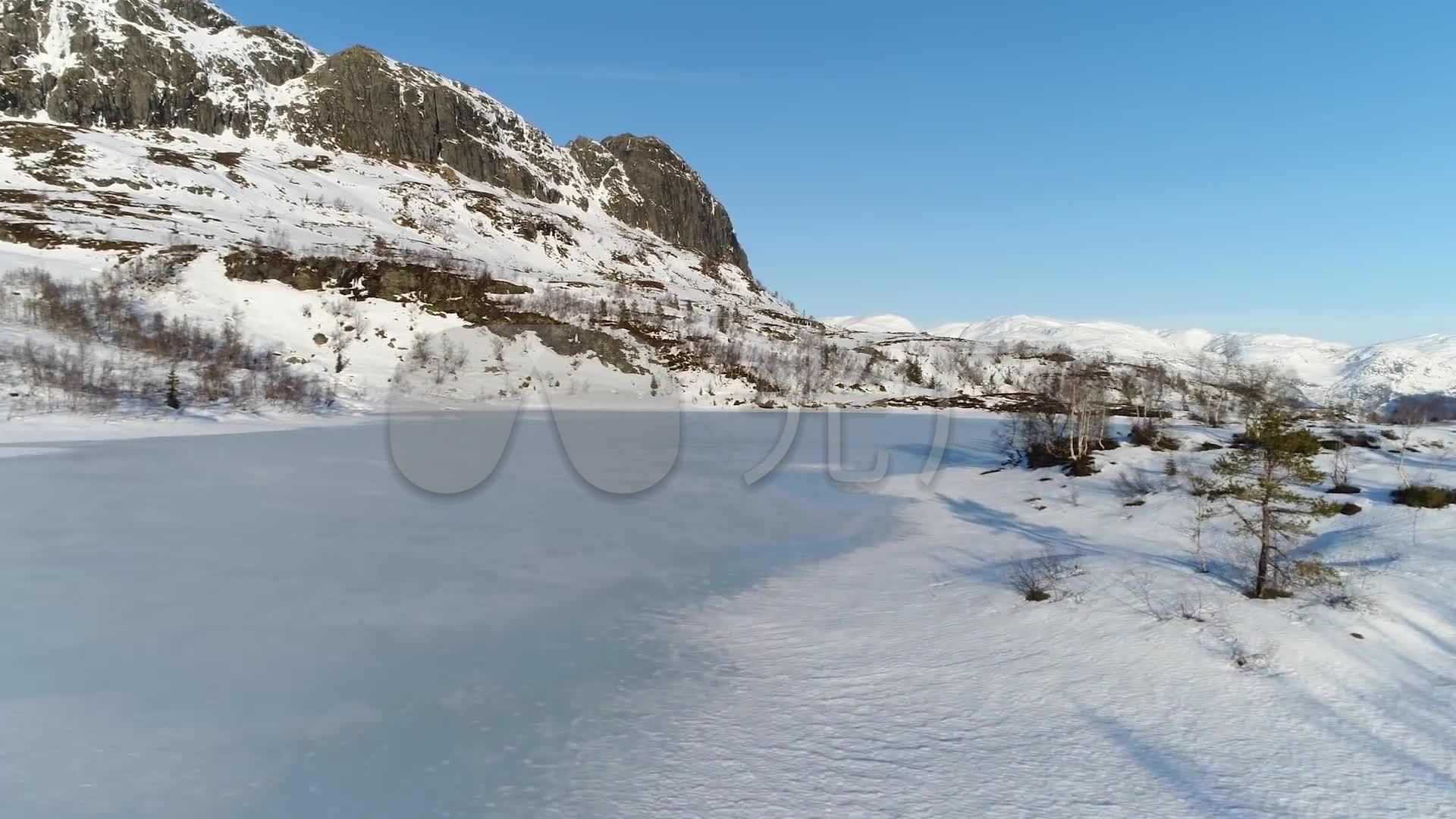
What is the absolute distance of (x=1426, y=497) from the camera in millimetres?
12586

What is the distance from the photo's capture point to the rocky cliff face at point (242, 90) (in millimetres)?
131000

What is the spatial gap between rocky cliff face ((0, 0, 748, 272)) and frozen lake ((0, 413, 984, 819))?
16142 cm

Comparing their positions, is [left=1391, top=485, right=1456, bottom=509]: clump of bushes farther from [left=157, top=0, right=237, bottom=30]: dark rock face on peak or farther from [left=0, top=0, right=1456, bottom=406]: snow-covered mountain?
[left=157, top=0, right=237, bottom=30]: dark rock face on peak

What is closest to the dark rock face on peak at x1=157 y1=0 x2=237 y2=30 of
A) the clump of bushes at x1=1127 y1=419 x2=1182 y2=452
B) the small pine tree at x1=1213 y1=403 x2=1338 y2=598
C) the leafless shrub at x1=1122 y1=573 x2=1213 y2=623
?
the clump of bushes at x1=1127 y1=419 x2=1182 y2=452

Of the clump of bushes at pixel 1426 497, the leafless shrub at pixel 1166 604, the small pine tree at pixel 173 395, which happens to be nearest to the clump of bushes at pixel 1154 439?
the clump of bushes at pixel 1426 497

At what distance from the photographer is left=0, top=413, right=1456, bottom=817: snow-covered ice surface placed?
17.0 feet

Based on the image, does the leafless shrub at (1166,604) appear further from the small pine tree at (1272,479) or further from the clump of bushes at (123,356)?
the clump of bushes at (123,356)

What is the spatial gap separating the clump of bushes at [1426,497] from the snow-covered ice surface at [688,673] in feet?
1.31

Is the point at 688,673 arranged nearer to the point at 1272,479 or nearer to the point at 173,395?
the point at 1272,479


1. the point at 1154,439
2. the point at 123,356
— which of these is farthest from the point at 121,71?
the point at 1154,439

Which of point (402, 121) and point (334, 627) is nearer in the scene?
point (334, 627)

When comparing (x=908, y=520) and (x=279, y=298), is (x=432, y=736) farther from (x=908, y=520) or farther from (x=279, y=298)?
(x=279, y=298)

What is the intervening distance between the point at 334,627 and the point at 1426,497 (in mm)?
17749

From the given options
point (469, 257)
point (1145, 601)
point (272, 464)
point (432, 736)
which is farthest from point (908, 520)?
point (469, 257)
